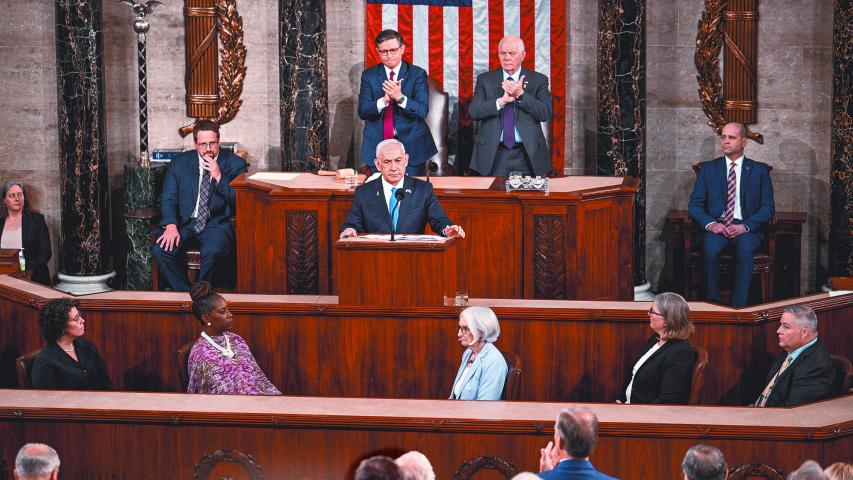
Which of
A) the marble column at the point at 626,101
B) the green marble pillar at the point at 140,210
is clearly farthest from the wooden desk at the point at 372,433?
the marble column at the point at 626,101

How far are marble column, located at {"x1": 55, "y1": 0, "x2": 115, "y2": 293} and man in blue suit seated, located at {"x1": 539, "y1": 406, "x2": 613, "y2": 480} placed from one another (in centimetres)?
693

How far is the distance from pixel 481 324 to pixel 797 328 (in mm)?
1562

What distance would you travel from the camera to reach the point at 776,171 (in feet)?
36.7

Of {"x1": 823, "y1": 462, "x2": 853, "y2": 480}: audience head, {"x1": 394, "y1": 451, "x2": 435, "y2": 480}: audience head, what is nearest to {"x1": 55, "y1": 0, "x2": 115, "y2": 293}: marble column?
{"x1": 394, "y1": 451, "x2": 435, "y2": 480}: audience head

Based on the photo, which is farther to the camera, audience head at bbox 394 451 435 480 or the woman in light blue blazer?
the woman in light blue blazer

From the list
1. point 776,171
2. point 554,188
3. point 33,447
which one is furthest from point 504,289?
point 33,447

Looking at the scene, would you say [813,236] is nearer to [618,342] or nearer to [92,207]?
[618,342]

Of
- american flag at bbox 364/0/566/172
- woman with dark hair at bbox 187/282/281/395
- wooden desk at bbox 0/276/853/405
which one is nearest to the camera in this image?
woman with dark hair at bbox 187/282/281/395

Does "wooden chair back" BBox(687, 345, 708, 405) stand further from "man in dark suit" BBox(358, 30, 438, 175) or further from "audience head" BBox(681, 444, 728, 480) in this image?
"man in dark suit" BBox(358, 30, 438, 175)

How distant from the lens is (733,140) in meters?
9.94

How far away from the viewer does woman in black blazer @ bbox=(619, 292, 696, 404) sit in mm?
6363

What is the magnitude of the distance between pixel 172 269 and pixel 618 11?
4.16 m

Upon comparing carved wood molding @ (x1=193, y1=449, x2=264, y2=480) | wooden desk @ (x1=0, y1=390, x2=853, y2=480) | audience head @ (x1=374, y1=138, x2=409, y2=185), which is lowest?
carved wood molding @ (x1=193, y1=449, x2=264, y2=480)

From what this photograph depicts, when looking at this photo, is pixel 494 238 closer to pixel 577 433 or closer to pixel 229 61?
pixel 229 61
